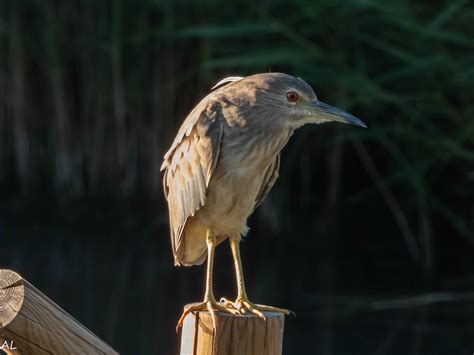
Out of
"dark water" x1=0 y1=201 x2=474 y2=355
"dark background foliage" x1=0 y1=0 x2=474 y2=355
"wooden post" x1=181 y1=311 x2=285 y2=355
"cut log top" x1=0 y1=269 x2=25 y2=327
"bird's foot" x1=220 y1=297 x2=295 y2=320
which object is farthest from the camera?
"dark background foliage" x1=0 y1=0 x2=474 y2=355

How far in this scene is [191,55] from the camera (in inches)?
272

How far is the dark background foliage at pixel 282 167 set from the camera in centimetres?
568

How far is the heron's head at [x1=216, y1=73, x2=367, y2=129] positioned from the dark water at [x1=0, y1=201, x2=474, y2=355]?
96.1 inches

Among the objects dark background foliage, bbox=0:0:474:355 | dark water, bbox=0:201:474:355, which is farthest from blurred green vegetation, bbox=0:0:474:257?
dark water, bbox=0:201:474:355

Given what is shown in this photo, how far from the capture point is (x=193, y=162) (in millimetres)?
2941

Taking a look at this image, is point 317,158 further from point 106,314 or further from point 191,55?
point 106,314

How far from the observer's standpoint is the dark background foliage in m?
5.68

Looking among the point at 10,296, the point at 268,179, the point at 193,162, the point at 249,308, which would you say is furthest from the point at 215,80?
the point at 10,296

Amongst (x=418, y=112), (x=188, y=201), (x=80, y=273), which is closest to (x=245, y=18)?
(x=418, y=112)

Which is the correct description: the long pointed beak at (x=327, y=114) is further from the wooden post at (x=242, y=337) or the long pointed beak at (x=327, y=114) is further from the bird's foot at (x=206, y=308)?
the wooden post at (x=242, y=337)

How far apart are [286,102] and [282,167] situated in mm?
3878

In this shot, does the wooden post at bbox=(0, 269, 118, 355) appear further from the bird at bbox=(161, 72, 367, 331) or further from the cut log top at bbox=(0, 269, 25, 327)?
the bird at bbox=(161, 72, 367, 331)

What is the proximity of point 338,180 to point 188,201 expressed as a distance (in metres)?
4.11

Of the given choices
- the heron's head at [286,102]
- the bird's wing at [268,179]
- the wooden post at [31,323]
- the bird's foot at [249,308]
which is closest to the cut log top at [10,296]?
the wooden post at [31,323]
